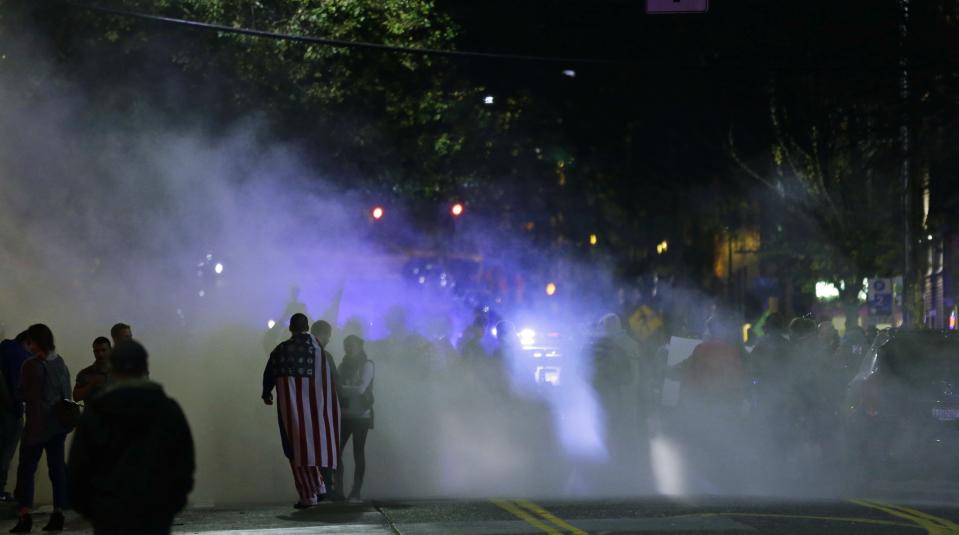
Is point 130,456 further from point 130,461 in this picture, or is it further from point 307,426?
point 307,426

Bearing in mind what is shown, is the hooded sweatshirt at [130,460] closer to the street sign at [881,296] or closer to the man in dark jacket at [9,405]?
the man in dark jacket at [9,405]

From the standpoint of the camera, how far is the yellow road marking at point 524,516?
34.1 ft

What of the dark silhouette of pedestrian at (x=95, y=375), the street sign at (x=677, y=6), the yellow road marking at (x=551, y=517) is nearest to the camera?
the yellow road marking at (x=551, y=517)

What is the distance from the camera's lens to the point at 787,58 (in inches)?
883

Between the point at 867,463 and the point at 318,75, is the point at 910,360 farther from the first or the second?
the point at 318,75

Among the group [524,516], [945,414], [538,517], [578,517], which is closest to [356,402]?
[524,516]

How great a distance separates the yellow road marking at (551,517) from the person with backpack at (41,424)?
3.57 m

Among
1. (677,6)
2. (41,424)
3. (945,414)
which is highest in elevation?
(677,6)

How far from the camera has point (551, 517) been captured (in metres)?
11.3

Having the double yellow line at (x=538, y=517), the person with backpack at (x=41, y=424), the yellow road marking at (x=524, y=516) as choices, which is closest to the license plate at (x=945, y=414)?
the double yellow line at (x=538, y=517)

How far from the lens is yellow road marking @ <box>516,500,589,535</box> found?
10344 millimetres

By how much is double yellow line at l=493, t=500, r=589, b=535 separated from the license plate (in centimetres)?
440

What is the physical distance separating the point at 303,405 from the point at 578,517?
2548mm

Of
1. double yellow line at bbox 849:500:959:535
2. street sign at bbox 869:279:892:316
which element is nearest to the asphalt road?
double yellow line at bbox 849:500:959:535
